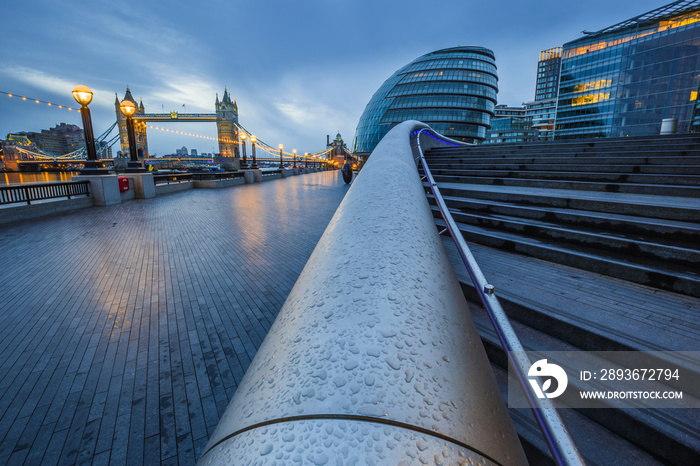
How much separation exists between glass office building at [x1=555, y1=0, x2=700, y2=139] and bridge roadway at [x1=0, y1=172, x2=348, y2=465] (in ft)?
151

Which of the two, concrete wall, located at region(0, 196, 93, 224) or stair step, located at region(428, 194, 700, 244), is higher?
stair step, located at region(428, 194, 700, 244)

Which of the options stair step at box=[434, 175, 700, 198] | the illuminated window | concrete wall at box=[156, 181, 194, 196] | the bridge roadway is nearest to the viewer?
the bridge roadway

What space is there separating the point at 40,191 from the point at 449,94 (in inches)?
1759

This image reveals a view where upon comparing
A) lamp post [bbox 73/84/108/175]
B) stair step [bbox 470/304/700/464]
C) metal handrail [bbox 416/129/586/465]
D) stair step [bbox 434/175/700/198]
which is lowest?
stair step [bbox 470/304/700/464]

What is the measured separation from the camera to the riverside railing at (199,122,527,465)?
78 cm

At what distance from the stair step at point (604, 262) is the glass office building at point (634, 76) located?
143 ft

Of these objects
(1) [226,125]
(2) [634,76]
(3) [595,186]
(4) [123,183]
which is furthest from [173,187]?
(1) [226,125]

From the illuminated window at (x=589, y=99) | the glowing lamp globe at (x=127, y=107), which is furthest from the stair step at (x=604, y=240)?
the illuminated window at (x=589, y=99)

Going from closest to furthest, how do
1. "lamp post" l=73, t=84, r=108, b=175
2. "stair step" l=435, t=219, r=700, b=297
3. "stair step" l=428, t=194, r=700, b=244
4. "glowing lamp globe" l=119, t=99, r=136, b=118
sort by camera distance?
"stair step" l=435, t=219, r=700, b=297
"stair step" l=428, t=194, r=700, b=244
"lamp post" l=73, t=84, r=108, b=175
"glowing lamp globe" l=119, t=99, r=136, b=118

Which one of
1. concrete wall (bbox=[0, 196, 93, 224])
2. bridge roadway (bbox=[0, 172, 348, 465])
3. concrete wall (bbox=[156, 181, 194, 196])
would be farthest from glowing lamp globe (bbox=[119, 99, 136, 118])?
bridge roadway (bbox=[0, 172, 348, 465])

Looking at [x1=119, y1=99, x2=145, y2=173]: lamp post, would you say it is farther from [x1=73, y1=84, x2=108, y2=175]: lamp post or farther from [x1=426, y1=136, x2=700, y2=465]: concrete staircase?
[x1=426, y1=136, x2=700, y2=465]: concrete staircase

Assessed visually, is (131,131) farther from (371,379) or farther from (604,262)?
(604,262)

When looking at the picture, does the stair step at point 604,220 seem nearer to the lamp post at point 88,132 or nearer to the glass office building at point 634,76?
the lamp post at point 88,132

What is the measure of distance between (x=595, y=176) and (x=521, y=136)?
126 metres
